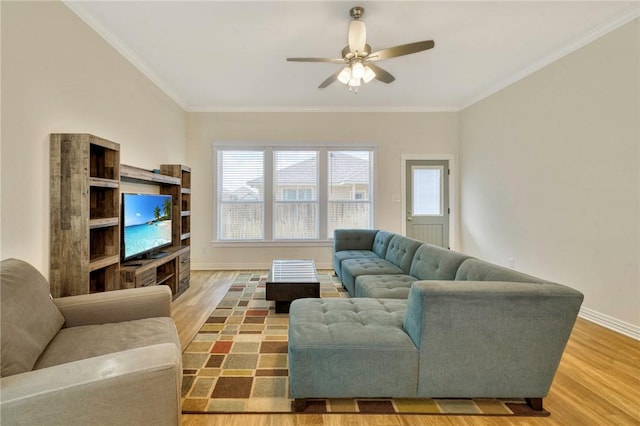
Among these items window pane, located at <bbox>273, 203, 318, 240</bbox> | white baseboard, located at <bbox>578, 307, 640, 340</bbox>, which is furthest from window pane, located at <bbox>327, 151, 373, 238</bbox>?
white baseboard, located at <bbox>578, 307, 640, 340</bbox>

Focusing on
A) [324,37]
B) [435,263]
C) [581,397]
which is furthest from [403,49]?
[581,397]

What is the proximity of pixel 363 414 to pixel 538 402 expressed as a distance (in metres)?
1.00

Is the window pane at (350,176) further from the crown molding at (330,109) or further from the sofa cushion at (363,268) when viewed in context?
the sofa cushion at (363,268)

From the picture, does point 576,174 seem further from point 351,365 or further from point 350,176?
point 351,365

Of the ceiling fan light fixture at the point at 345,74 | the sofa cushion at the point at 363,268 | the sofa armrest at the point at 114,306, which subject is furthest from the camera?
the sofa cushion at the point at 363,268

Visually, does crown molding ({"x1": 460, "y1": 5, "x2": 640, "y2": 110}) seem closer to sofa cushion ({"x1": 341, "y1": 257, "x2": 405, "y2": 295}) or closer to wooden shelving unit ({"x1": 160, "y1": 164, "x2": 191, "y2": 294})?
sofa cushion ({"x1": 341, "y1": 257, "x2": 405, "y2": 295})

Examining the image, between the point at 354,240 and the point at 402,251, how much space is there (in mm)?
1276

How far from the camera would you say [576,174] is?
3.21 meters

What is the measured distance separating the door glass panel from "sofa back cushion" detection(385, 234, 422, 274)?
187 centimetres

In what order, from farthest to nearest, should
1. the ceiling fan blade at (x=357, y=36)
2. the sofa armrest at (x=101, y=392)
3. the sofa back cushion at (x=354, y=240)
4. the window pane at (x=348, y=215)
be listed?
the window pane at (x=348, y=215) → the sofa back cushion at (x=354, y=240) → the ceiling fan blade at (x=357, y=36) → the sofa armrest at (x=101, y=392)

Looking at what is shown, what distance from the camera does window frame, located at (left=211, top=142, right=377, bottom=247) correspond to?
209 inches

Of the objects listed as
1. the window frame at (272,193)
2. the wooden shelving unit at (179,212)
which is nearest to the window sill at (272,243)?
the window frame at (272,193)

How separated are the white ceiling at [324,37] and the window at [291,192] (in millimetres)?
1179

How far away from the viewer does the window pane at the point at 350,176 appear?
544 centimetres
